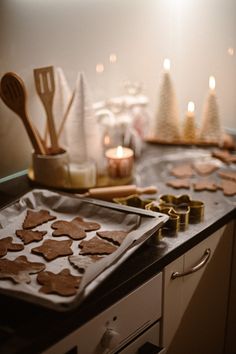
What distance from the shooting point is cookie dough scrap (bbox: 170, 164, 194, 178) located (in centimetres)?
158

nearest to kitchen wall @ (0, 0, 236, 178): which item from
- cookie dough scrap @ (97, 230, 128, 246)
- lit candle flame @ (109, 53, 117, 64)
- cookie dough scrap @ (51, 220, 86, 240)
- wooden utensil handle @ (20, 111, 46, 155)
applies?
lit candle flame @ (109, 53, 117, 64)

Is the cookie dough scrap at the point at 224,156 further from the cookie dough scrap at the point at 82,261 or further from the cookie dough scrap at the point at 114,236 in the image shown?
the cookie dough scrap at the point at 82,261

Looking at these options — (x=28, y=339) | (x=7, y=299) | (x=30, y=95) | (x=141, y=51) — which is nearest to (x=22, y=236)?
(x=7, y=299)

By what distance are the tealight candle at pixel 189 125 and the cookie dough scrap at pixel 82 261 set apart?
854mm

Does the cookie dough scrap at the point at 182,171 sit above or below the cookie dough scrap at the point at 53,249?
above

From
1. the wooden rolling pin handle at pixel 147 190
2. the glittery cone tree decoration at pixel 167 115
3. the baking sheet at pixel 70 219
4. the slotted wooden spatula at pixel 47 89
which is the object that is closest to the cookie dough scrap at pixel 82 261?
the baking sheet at pixel 70 219

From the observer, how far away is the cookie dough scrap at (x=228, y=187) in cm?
143

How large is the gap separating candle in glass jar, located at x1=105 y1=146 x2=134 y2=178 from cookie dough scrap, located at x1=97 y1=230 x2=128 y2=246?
0.36 metres

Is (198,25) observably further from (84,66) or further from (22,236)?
(22,236)

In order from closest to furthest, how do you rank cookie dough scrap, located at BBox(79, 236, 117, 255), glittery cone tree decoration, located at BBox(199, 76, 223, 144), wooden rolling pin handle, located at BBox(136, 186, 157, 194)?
1. cookie dough scrap, located at BBox(79, 236, 117, 255)
2. wooden rolling pin handle, located at BBox(136, 186, 157, 194)
3. glittery cone tree decoration, located at BBox(199, 76, 223, 144)

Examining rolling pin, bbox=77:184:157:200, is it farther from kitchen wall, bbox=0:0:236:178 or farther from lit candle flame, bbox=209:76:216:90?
lit candle flame, bbox=209:76:216:90

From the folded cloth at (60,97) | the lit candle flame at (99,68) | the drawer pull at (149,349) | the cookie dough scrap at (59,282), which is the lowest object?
the drawer pull at (149,349)

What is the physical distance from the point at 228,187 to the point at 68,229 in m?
0.52

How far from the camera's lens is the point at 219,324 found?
1465 millimetres
